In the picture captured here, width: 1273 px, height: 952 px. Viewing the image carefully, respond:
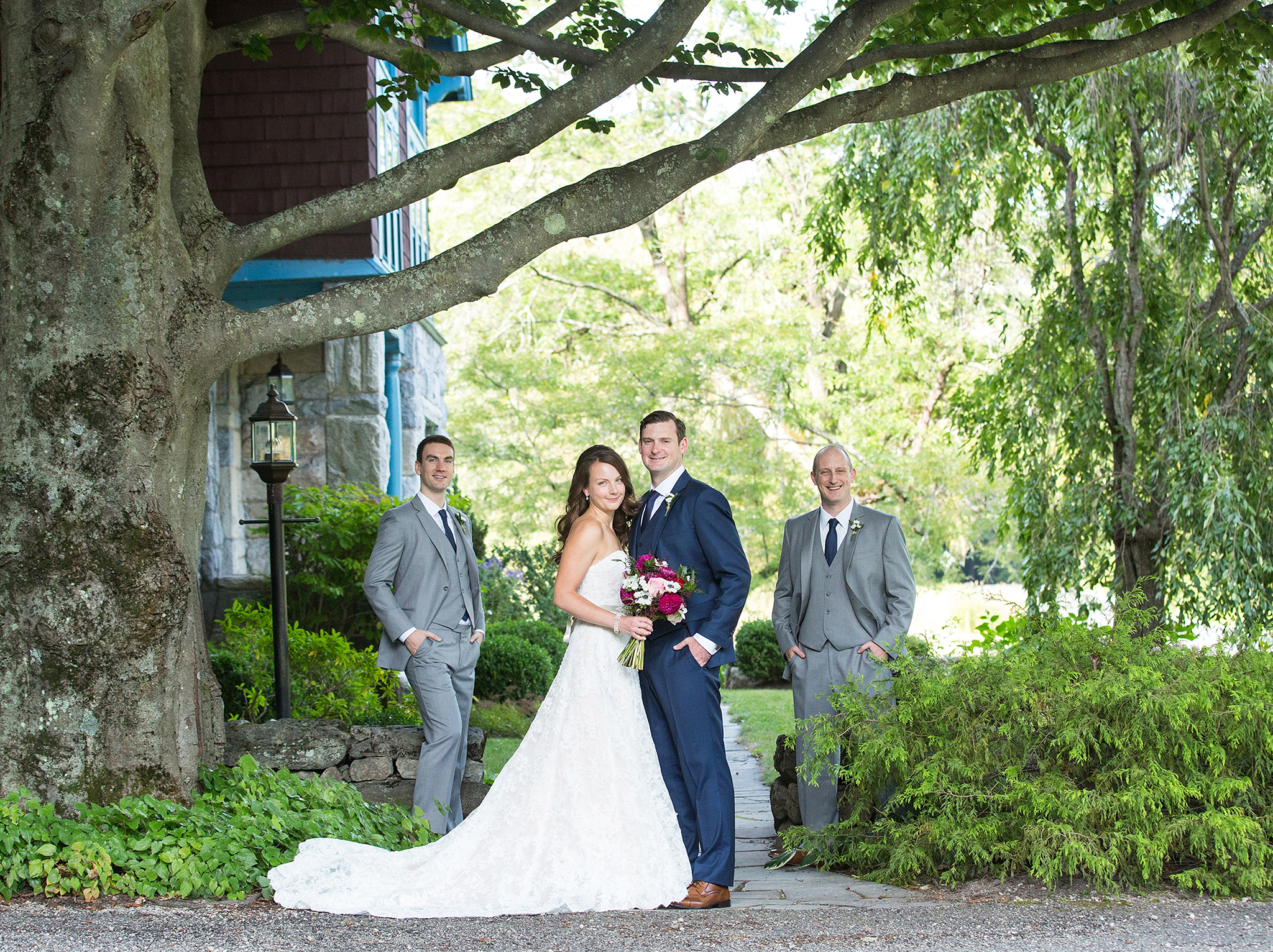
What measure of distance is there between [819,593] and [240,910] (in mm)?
2913

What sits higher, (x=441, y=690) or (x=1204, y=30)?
(x=1204, y=30)

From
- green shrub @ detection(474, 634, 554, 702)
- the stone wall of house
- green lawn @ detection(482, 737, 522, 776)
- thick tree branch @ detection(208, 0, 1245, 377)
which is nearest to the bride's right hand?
thick tree branch @ detection(208, 0, 1245, 377)

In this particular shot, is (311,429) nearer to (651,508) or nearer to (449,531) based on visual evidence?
(449,531)

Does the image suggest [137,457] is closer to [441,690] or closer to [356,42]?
[441,690]

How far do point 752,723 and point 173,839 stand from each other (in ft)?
22.5

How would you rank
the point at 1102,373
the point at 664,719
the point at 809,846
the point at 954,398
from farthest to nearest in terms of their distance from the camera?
the point at 954,398
the point at 1102,373
the point at 809,846
the point at 664,719

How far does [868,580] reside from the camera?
559 cm

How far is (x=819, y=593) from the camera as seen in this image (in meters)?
5.66

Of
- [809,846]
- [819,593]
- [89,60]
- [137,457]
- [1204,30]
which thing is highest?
[1204,30]

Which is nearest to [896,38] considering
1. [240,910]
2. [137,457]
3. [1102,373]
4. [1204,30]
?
[1204,30]

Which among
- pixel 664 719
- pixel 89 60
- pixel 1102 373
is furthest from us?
pixel 1102 373

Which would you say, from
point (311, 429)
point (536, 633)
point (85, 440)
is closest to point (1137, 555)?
point (536, 633)

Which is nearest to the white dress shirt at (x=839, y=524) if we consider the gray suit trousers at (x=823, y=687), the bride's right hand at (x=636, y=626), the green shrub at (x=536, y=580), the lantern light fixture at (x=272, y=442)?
the gray suit trousers at (x=823, y=687)

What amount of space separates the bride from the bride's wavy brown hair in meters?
0.01
